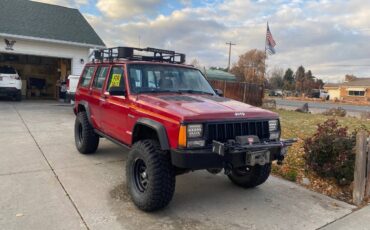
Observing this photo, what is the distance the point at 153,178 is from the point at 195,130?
783 millimetres

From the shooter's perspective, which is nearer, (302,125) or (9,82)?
(302,125)

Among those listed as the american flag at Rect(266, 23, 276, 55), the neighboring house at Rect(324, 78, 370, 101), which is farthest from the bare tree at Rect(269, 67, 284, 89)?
the american flag at Rect(266, 23, 276, 55)

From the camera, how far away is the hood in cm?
379

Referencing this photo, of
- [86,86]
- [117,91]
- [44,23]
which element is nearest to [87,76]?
[86,86]

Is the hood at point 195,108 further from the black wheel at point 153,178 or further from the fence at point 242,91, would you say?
the fence at point 242,91

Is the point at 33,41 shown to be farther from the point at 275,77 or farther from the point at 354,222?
the point at 275,77

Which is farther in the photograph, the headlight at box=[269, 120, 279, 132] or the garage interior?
the garage interior

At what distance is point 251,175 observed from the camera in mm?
5047

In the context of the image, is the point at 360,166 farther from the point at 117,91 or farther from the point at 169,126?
the point at 117,91

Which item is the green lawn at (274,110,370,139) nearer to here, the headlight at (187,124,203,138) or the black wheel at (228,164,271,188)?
the black wheel at (228,164,271,188)

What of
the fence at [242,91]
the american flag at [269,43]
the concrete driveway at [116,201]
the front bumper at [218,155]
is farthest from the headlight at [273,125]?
the american flag at [269,43]

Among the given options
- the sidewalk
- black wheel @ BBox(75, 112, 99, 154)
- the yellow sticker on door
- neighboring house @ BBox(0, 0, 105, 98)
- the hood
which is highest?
neighboring house @ BBox(0, 0, 105, 98)

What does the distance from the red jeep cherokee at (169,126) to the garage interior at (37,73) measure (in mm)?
15554

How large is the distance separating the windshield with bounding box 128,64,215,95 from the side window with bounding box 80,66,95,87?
1714 millimetres
